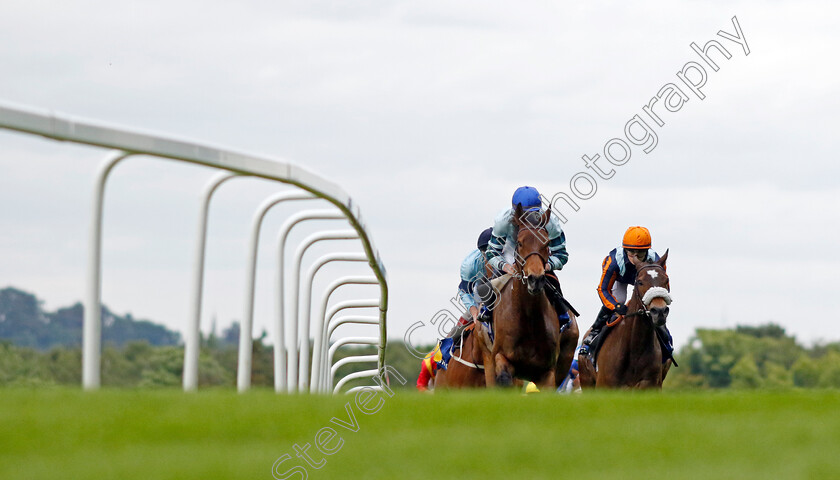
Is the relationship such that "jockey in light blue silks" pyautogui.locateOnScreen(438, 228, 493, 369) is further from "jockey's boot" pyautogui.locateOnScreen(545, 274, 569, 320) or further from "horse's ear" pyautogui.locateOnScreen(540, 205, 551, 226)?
"horse's ear" pyautogui.locateOnScreen(540, 205, 551, 226)

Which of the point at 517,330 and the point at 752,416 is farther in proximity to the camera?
the point at 517,330

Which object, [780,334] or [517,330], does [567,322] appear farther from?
[780,334]

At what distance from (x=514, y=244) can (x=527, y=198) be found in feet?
1.39

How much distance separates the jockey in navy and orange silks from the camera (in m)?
10.7

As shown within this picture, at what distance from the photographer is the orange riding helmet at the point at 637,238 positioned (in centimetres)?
1072

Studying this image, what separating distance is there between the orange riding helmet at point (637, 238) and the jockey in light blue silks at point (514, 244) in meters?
1.07

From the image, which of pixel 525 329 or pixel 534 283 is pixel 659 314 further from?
pixel 534 283

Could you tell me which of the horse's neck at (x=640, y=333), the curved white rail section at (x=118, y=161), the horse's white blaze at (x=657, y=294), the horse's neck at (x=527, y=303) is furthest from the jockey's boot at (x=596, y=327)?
the curved white rail section at (x=118, y=161)

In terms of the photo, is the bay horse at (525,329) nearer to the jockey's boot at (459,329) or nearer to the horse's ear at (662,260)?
the horse's ear at (662,260)

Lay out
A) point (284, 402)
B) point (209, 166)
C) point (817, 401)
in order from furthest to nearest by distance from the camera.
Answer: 1. point (209, 166)
2. point (817, 401)
3. point (284, 402)

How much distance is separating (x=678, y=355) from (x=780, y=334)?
9.86 metres

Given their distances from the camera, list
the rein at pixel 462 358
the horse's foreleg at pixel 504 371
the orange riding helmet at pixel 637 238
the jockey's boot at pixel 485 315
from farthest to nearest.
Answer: the rein at pixel 462 358
the orange riding helmet at pixel 637 238
the jockey's boot at pixel 485 315
the horse's foreleg at pixel 504 371

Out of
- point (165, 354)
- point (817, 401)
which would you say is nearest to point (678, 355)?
point (165, 354)

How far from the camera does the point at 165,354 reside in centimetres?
5188
